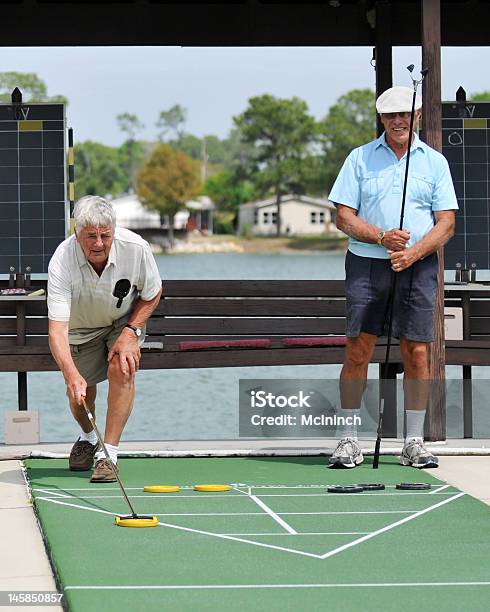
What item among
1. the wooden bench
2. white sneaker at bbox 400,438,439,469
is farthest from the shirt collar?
the wooden bench

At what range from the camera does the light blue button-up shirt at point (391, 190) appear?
6789mm

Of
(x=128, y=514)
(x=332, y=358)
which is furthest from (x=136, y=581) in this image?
(x=332, y=358)

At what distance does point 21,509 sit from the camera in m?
5.82

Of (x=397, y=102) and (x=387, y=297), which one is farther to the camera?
(x=387, y=297)

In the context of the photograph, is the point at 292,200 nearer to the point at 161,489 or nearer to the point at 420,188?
the point at 420,188

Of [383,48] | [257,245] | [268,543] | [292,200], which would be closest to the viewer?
[268,543]

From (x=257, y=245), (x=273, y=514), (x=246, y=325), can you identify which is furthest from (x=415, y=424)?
(x=257, y=245)

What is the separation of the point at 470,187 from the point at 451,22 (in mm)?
1020

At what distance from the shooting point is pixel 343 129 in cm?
8700

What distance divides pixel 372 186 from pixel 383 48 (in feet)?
Result: 8.90

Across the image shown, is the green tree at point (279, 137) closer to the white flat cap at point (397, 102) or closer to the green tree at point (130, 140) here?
the green tree at point (130, 140)

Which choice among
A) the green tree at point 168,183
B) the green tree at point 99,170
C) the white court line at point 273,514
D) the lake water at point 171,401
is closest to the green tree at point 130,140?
the green tree at point 99,170

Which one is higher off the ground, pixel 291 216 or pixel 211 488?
pixel 291 216

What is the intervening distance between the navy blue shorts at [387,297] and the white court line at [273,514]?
1.21 meters
